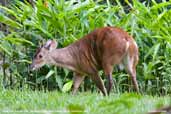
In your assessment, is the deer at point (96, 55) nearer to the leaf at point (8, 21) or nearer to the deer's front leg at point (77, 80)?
the deer's front leg at point (77, 80)

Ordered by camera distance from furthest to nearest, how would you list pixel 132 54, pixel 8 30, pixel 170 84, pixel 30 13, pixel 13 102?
1. pixel 8 30
2. pixel 30 13
3. pixel 170 84
4. pixel 132 54
5. pixel 13 102

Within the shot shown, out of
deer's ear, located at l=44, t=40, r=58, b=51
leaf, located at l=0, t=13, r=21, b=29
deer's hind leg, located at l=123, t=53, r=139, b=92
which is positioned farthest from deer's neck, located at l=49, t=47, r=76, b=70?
leaf, located at l=0, t=13, r=21, b=29

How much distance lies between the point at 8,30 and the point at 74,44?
2.30 metres

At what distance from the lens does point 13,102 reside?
5.46 m

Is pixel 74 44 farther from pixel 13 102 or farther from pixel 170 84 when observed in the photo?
pixel 13 102

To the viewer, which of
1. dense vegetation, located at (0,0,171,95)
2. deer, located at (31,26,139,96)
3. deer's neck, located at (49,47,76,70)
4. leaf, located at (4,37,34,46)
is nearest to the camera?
deer, located at (31,26,139,96)

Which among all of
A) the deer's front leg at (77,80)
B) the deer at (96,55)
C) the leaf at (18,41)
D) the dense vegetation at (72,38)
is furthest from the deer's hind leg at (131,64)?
the leaf at (18,41)

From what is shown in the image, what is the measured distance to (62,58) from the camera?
27.7 ft

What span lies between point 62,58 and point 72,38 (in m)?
0.86

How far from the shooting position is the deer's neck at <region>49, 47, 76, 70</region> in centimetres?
837

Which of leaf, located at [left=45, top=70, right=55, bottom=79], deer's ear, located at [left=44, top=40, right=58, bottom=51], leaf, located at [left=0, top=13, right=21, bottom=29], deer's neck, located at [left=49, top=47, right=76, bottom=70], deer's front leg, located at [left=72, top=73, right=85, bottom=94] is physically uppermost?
leaf, located at [left=0, top=13, right=21, bottom=29]

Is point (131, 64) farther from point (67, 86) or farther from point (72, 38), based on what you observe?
point (72, 38)

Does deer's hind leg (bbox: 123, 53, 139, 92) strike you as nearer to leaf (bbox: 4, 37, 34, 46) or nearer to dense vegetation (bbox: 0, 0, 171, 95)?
dense vegetation (bbox: 0, 0, 171, 95)

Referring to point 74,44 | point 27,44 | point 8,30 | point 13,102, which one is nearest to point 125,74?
point 74,44
